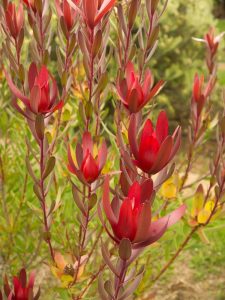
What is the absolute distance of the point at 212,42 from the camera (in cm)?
226

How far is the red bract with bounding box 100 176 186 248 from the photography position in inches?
38.8

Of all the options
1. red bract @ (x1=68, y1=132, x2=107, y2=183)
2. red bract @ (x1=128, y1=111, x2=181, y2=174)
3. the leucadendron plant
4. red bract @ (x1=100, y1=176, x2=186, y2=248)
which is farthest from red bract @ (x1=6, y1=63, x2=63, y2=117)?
red bract @ (x1=100, y1=176, x2=186, y2=248)

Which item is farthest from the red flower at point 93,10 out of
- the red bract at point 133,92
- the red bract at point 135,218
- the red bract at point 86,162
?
the red bract at point 135,218

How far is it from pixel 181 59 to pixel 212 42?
464 cm

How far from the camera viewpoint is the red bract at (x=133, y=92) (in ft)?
4.62

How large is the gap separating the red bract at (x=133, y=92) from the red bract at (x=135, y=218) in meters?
0.40

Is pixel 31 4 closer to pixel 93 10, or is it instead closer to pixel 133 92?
pixel 93 10

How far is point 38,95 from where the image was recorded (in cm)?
129

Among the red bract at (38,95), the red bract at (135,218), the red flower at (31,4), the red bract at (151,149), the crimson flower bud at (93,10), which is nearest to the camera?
the red bract at (135,218)

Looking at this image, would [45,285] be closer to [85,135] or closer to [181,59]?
[85,135]

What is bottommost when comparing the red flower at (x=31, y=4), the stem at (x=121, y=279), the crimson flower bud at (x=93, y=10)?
the stem at (x=121, y=279)

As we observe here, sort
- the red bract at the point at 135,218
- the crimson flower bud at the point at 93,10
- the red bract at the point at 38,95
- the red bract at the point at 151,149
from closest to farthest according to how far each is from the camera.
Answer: the red bract at the point at 135,218, the red bract at the point at 151,149, the red bract at the point at 38,95, the crimson flower bud at the point at 93,10

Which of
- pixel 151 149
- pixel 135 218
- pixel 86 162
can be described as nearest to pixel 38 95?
pixel 86 162

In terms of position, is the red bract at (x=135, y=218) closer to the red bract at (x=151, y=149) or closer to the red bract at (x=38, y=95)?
the red bract at (x=151, y=149)
